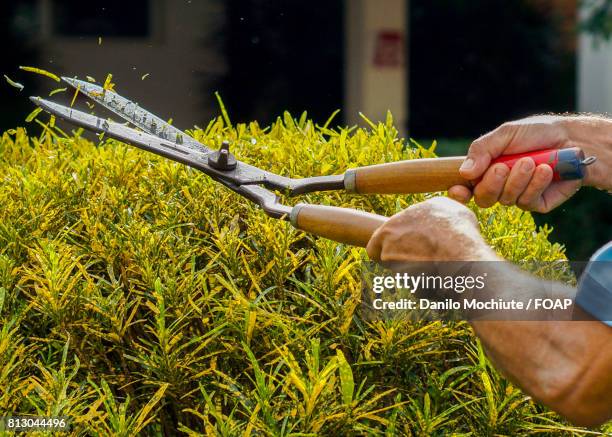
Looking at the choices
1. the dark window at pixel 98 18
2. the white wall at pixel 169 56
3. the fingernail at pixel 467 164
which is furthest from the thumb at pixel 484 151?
the dark window at pixel 98 18

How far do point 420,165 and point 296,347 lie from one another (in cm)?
47

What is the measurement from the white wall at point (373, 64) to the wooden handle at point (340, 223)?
7.06 meters

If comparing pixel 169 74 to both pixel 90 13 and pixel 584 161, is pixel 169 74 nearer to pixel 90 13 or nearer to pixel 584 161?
pixel 90 13

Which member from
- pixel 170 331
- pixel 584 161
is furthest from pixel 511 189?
pixel 170 331

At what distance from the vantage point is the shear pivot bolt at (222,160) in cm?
221

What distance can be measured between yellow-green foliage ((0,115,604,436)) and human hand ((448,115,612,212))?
161 millimetres

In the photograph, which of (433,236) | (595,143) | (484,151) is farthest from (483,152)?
(433,236)

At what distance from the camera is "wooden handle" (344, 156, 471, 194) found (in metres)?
2.10

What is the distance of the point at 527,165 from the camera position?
2.10m

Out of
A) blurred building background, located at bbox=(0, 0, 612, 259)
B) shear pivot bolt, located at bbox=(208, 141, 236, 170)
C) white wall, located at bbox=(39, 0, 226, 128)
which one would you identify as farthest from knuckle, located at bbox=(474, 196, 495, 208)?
white wall, located at bbox=(39, 0, 226, 128)

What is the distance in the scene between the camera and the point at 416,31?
11984mm

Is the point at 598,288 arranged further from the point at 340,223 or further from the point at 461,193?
the point at 461,193

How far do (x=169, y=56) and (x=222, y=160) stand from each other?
27.8 ft

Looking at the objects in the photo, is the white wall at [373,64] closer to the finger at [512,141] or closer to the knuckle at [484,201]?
the finger at [512,141]
